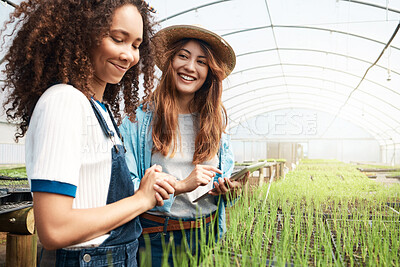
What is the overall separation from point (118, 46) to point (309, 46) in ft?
30.7

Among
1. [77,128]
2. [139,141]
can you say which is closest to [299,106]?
[139,141]

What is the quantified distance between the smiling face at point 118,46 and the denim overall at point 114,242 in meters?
0.10

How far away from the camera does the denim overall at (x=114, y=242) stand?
0.79m

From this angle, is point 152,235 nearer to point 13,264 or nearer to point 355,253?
point 355,253

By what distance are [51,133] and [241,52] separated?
374 inches

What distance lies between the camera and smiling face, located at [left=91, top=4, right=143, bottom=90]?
0.83m

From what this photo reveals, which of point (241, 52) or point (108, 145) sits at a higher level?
point (241, 52)

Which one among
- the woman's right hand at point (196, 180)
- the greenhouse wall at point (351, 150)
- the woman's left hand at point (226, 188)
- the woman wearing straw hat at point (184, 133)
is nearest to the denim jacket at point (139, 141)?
the woman wearing straw hat at point (184, 133)

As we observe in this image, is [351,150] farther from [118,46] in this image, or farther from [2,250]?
[118,46]

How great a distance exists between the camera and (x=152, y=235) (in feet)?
4.52

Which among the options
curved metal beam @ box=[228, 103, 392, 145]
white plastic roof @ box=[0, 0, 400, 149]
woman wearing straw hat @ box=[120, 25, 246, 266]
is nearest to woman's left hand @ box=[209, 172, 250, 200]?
woman wearing straw hat @ box=[120, 25, 246, 266]

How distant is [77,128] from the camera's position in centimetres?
71

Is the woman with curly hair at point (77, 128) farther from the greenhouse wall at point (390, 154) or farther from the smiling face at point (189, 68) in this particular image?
the greenhouse wall at point (390, 154)

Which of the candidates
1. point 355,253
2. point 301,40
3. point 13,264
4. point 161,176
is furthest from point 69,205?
point 301,40
